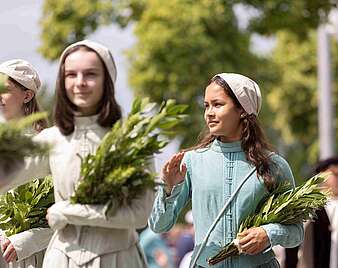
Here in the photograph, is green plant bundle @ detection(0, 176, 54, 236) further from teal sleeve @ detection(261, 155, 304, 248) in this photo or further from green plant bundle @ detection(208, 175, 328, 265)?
teal sleeve @ detection(261, 155, 304, 248)

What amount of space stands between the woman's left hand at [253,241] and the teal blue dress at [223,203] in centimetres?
8

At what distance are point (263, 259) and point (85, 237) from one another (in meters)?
1.43

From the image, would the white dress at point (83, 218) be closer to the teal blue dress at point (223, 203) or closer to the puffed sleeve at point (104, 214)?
the puffed sleeve at point (104, 214)

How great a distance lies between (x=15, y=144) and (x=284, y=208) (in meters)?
1.94

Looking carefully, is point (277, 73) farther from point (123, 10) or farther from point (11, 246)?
point (11, 246)

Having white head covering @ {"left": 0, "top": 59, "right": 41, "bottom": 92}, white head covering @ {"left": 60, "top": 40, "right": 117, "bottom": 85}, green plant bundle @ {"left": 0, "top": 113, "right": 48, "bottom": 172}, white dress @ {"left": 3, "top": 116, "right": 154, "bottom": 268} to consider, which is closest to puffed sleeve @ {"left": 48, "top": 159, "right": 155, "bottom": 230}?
white dress @ {"left": 3, "top": 116, "right": 154, "bottom": 268}

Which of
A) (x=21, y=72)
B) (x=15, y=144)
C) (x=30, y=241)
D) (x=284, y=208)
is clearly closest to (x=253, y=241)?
(x=284, y=208)

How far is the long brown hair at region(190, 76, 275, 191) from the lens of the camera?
8.02 metres

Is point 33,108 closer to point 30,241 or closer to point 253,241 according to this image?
point 30,241

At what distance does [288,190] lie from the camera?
811cm

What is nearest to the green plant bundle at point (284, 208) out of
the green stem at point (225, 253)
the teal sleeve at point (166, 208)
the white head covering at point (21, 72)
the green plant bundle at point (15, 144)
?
the green stem at point (225, 253)

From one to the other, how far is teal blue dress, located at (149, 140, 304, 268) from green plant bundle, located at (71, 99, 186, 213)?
1087mm

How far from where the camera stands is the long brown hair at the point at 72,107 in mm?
6918

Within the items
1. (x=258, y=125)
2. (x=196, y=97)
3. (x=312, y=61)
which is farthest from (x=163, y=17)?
(x=258, y=125)
